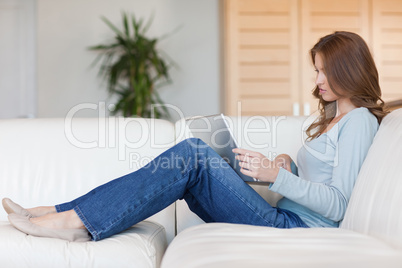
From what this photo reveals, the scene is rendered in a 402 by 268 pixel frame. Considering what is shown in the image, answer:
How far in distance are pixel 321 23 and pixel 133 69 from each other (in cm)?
176

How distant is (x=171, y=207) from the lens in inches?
85.0

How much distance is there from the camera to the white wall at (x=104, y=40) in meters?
5.02

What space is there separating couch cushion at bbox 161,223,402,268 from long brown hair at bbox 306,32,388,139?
560 mm

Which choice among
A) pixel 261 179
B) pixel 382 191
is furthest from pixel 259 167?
pixel 382 191

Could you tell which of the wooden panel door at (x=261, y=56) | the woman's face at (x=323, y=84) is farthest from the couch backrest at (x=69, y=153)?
the wooden panel door at (x=261, y=56)

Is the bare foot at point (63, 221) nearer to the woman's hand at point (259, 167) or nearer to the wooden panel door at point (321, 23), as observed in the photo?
the woman's hand at point (259, 167)

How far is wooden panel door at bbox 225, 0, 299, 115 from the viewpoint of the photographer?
13.9 feet

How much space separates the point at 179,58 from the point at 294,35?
4.20 feet

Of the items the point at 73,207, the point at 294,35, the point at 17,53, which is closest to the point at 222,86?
the point at 294,35

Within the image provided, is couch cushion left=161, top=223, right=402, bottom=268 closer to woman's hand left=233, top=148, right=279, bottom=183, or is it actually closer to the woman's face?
woman's hand left=233, top=148, right=279, bottom=183

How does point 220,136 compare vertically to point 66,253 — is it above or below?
above

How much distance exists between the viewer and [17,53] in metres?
5.25

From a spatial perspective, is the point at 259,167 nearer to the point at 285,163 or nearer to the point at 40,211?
the point at 285,163

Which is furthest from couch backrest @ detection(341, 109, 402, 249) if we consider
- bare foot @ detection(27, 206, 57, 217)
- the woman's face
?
bare foot @ detection(27, 206, 57, 217)
